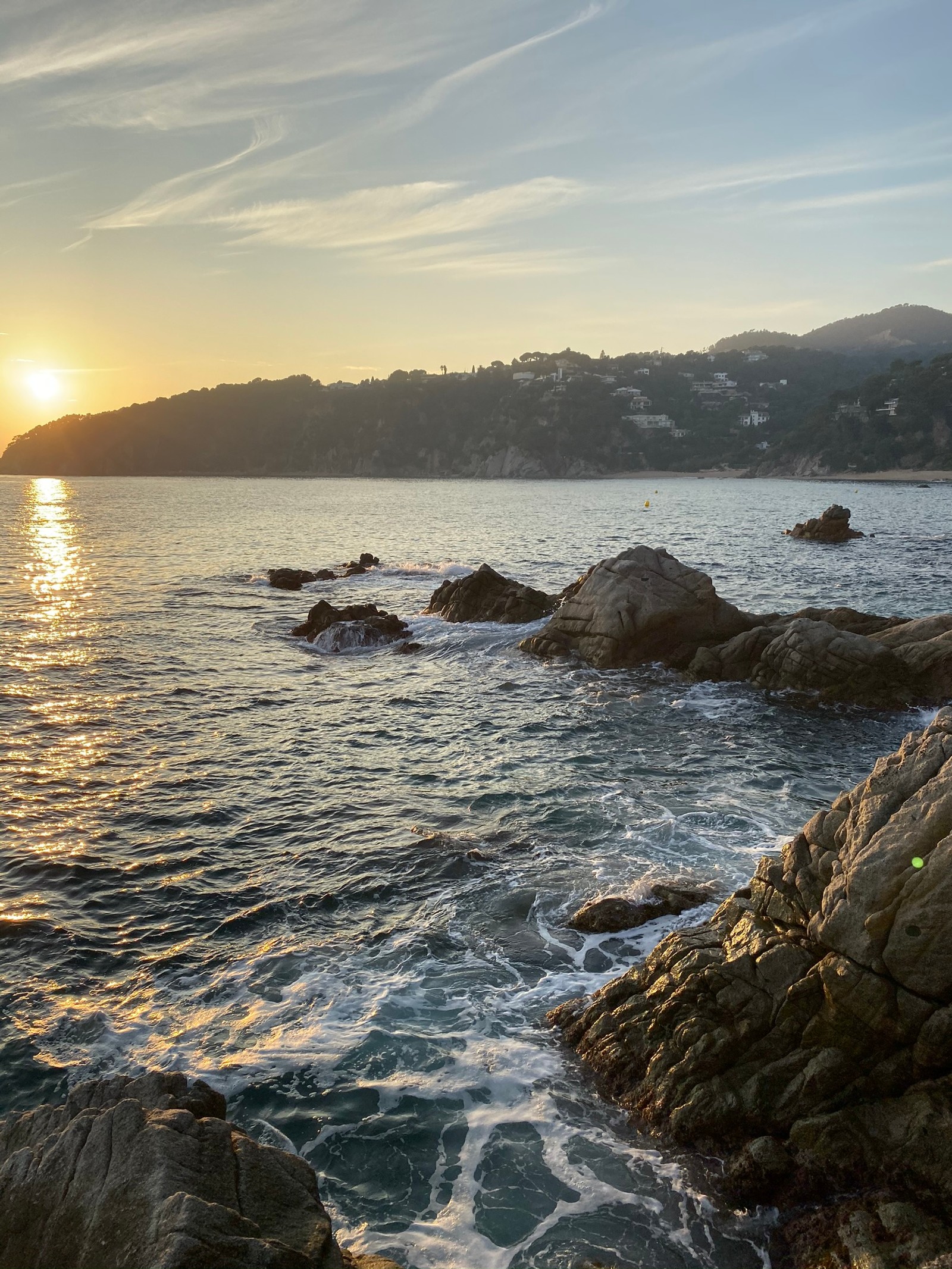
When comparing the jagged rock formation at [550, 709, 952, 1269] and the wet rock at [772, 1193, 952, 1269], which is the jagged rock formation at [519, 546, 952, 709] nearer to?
the jagged rock formation at [550, 709, 952, 1269]

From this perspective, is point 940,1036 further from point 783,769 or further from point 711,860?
point 783,769

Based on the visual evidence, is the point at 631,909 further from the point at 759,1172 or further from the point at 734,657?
the point at 734,657

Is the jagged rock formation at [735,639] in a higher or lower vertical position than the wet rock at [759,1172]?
higher

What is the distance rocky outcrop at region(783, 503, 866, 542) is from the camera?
202 ft

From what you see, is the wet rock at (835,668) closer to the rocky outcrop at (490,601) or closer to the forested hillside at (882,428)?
the rocky outcrop at (490,601)

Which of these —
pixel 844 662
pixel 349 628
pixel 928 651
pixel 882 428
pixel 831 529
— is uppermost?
pixel 882 428

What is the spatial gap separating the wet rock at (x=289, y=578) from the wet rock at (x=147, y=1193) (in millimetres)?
38419

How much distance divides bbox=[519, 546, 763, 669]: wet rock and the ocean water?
4.24ft

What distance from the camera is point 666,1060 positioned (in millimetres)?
8148

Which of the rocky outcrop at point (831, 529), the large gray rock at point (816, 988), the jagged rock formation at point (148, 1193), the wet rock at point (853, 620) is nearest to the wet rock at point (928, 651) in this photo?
the wet rock at point (853, 620)

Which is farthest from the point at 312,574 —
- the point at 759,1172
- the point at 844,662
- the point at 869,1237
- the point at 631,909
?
the point at 869,1237

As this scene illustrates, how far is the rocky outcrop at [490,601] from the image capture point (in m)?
32.9

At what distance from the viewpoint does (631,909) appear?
11633mm

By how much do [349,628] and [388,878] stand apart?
59.2ft
